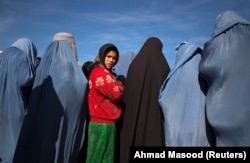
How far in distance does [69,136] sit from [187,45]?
4.91 feet

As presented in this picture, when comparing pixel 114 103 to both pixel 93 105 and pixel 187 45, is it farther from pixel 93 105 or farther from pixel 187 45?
pixel 187 45

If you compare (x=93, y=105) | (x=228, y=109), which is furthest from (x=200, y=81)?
(x=93, y=105)

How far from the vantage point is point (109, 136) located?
3.06 meters

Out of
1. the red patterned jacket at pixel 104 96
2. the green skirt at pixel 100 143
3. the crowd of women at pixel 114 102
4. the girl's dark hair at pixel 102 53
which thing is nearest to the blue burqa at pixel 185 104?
the crowd of women at pixel 114 102

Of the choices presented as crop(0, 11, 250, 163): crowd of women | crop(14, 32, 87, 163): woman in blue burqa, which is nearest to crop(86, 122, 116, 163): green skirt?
crop(0, 11, 250, 163): crowd of women

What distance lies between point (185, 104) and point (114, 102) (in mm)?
687

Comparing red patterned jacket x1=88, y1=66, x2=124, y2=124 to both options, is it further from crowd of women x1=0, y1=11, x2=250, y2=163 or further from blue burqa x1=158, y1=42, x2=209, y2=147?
blue burqa x1=158, y1=42, x2=209, y2=147

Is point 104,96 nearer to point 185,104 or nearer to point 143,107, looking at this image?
point 143,107

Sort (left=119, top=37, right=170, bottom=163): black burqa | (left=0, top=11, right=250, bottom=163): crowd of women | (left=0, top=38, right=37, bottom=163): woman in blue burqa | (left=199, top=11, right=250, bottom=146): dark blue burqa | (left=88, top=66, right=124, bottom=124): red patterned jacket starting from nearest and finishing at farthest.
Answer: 1. (left=199, top=11, right=250, bottom=146): dark blue burqa
2. (left=0, top=11, right=250, bottom=163): crowd of women
3. (left=88, top=66, right=124, bottom=124): red patterned jacket
4. (left=119, top=37, right=170, bottom=163): black burqa
5. (left=0, top=38, right=37, bottom=163): woman in blue burqa

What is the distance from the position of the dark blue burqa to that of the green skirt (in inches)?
38.2

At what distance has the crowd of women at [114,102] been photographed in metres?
2.81

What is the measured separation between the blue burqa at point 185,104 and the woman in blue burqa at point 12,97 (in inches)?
59.4

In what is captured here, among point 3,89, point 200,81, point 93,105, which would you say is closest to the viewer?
point 200,81

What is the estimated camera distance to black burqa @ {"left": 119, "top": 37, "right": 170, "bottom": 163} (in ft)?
10.2
